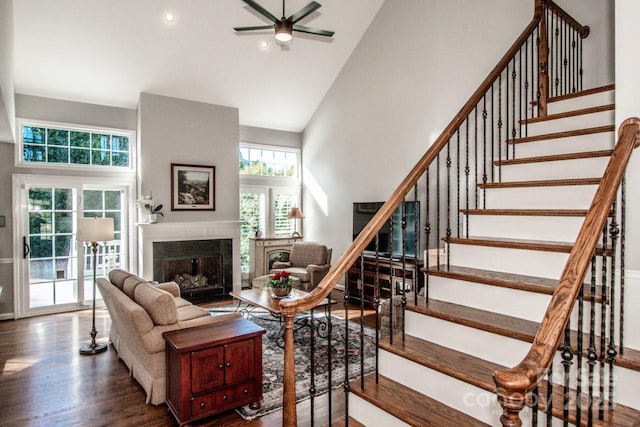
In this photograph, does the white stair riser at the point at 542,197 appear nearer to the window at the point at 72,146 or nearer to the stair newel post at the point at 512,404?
the stair newel post at the point at 512,404

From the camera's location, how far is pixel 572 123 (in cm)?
320

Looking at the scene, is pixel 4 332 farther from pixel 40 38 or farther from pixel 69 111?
pixel 40 38

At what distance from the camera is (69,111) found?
598 cm

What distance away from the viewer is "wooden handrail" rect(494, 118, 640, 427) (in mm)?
995

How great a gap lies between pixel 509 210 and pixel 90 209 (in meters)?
6.13

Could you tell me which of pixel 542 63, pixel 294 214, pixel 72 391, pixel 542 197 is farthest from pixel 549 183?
pixel 294 214

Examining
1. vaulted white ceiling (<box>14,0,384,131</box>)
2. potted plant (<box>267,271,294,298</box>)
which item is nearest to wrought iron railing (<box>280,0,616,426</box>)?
potted plant (<box>267,271,294,298</box>)

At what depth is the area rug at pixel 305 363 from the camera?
10.5ft

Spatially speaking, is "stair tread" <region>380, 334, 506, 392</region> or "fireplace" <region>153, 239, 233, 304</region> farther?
"fireplace" <region>153, 239, 233, 304</region>

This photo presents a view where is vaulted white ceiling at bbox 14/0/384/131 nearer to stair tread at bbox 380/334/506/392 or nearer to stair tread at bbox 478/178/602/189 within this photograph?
stair tread at bbox 478/178/602/189

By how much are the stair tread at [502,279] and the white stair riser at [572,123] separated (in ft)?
5.48

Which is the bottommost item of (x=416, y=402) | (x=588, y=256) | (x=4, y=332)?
(x=4, y=332)

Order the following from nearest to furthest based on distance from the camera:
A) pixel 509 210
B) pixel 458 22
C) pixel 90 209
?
pixel 509 210
pixel 458 22
pixel 90 209

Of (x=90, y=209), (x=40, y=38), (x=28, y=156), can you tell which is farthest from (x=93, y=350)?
(x=40, y=38)
